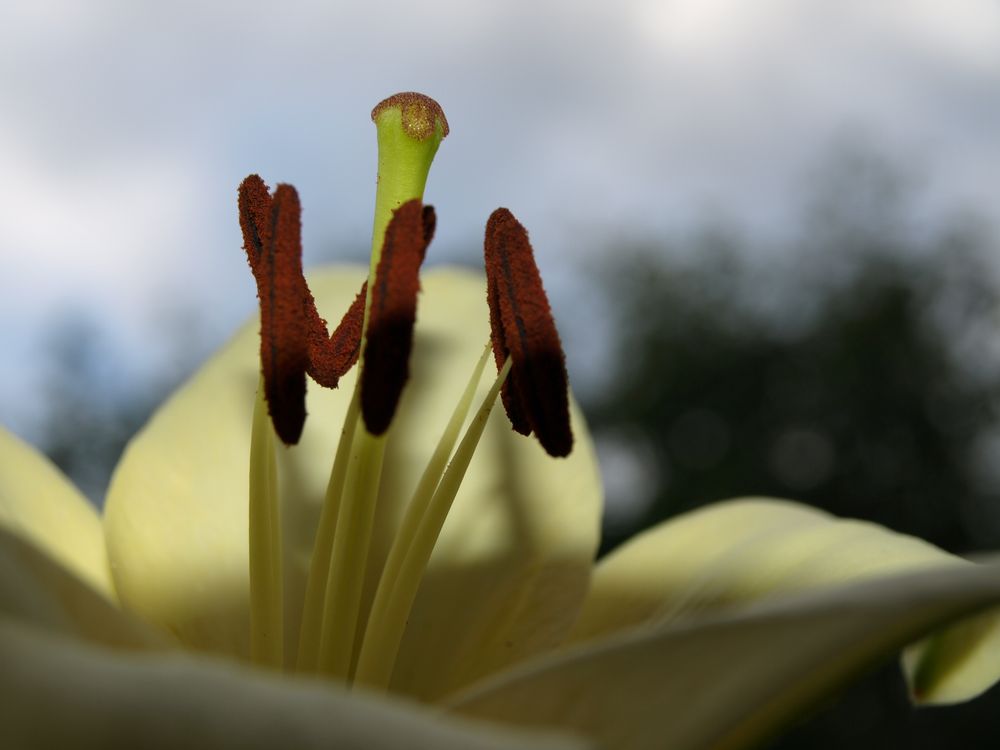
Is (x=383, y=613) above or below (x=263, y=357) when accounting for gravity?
below

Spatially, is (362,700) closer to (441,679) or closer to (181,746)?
(181,746)

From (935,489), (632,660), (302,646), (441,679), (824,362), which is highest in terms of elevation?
(632,660)

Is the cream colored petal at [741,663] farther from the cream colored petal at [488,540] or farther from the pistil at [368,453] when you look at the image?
the cream colored petal at [488,540]

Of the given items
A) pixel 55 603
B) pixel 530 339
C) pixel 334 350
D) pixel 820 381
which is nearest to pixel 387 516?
pixel 334 350

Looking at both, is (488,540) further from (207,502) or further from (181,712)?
(181,712)

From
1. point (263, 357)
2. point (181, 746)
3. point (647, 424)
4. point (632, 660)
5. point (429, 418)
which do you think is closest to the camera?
point (181, 746)

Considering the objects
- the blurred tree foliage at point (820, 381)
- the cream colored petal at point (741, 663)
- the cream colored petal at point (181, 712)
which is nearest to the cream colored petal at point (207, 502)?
the cream colored petal at point (741, 663)

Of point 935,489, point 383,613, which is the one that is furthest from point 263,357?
point 935,489
